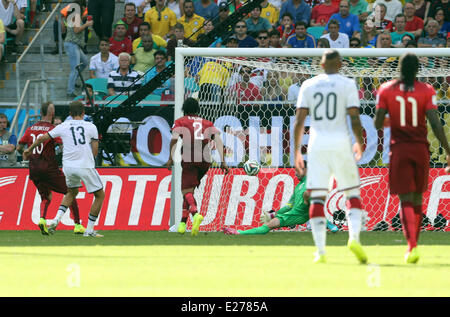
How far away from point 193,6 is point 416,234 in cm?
1364

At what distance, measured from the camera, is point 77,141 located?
49.0 feet

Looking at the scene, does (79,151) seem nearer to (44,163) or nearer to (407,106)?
(44,163)

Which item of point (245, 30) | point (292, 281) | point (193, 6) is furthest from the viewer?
point (193, 6)

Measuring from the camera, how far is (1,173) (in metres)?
17.4

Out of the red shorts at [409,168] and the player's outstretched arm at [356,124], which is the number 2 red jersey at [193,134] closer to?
the red shorts at [409,168]

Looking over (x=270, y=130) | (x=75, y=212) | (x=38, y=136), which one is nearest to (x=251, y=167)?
(x=270, y=130)

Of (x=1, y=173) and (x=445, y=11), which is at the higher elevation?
(x=445, y=11)

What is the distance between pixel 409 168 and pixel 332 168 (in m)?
0.91

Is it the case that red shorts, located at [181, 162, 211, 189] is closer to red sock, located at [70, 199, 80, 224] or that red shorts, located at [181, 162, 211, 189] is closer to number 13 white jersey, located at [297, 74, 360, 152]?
red sock, located at [70, 199, 80, 224]

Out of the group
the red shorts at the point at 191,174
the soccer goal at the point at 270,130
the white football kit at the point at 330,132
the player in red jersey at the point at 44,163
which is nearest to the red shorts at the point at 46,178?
the player in red jersey at the point at 44,163

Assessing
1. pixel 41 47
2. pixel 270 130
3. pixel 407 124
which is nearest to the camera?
pixel 407 124

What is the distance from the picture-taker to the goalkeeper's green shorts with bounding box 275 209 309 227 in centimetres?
1496

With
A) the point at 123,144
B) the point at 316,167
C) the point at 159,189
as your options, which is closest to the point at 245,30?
the point at 123,144

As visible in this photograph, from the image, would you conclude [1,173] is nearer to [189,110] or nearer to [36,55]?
[189,110]
